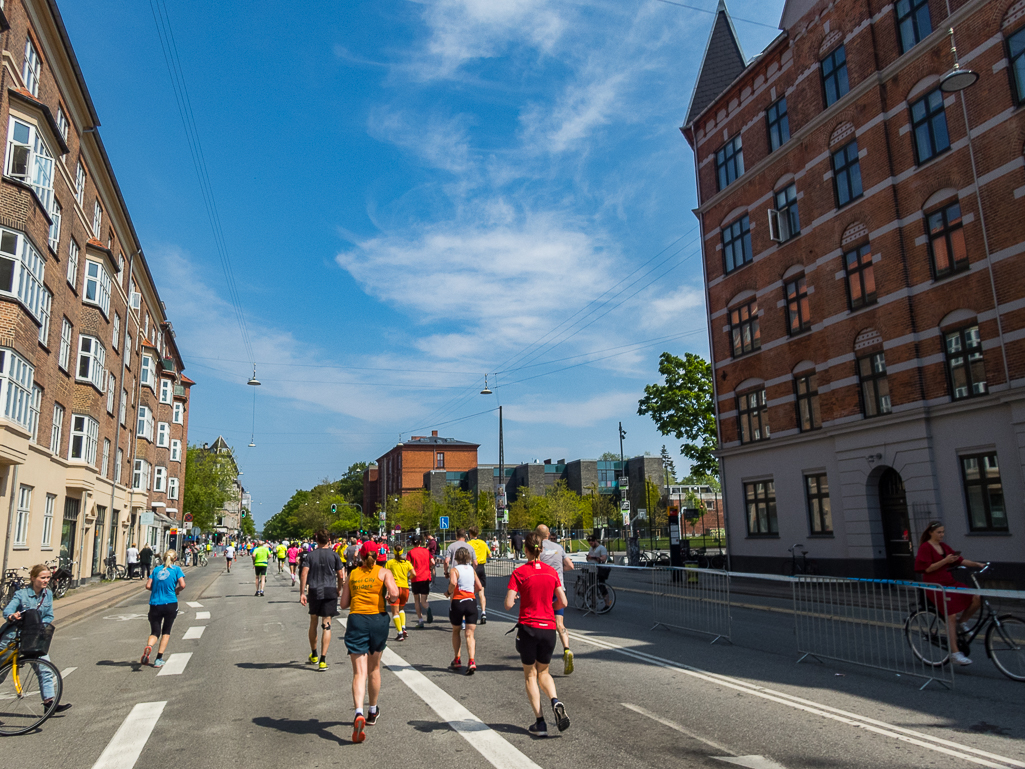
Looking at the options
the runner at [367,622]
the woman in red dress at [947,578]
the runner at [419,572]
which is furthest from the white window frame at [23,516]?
the woman in red dress at [947,578]

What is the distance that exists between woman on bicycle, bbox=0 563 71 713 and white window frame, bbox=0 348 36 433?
1420 centimetres

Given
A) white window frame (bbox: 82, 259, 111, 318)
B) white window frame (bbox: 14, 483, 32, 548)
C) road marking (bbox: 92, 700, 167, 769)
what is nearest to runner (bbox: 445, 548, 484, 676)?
road marking (bbox: 92, 700, 167, 769)

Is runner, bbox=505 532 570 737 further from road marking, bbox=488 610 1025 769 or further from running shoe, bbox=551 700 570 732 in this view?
road marking, bbox=488 610 1025 769

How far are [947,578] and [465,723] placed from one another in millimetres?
6860

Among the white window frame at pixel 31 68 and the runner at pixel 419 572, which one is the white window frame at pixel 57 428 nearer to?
the white window frame at pixel 31 68

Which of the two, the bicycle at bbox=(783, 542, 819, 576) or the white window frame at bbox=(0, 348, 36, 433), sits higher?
the white window frame at bbox=(0, 348, 36, 433)

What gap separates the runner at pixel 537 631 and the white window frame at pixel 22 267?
19.3 meters

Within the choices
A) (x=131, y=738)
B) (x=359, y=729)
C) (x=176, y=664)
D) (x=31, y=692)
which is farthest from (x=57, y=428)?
(x=359, y=729)

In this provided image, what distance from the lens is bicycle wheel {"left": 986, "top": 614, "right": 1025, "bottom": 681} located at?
8.34 meters

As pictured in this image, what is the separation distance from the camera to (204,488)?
7431 centimetres

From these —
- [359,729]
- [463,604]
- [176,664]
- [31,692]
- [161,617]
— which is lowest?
[176,664]

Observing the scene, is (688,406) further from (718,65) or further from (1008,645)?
(1008,645)

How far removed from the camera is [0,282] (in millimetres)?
19750

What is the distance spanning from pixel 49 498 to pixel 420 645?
19.7 metres
